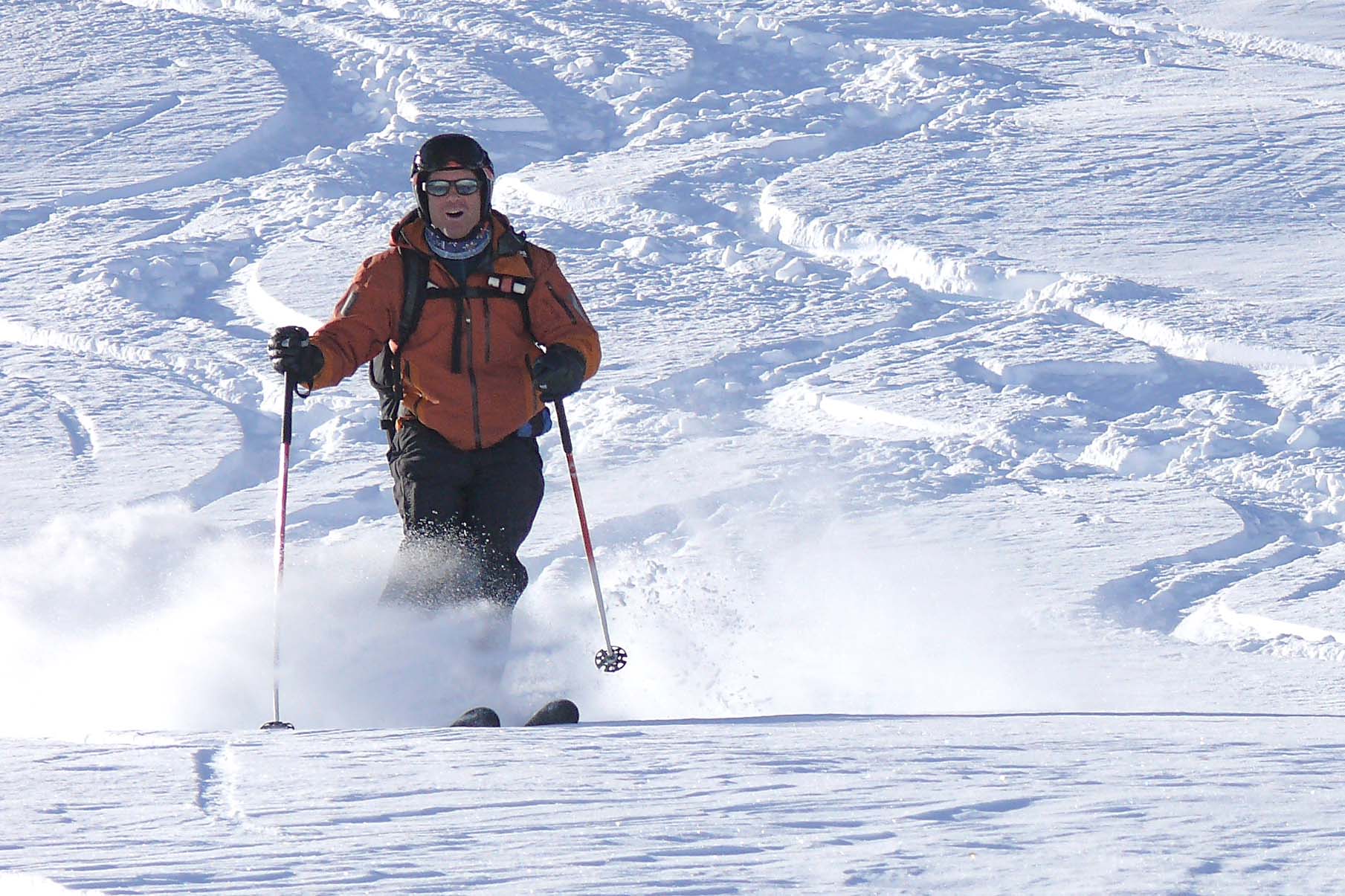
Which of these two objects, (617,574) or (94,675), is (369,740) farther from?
(617,574)

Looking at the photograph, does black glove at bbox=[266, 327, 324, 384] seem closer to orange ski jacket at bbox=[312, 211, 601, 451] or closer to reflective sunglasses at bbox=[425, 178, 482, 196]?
orange ski jacket at bbox=[312, 211, 601, 451]

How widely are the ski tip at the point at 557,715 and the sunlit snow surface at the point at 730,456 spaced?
0.50 meters

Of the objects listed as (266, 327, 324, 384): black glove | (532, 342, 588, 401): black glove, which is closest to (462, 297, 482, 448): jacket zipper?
(532, 342, 588, 401): black glove

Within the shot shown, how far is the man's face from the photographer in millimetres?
4574

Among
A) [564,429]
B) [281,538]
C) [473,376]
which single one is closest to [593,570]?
[564,429]

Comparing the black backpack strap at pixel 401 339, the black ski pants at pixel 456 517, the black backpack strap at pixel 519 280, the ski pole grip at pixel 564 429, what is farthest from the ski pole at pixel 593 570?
the black backpack strap at pixel 401 339

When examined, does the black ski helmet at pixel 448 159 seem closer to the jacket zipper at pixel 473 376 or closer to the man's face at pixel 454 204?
the man's face at pixel 454 204

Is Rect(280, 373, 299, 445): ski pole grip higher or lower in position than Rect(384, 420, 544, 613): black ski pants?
higher

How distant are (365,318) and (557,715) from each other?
1.32m

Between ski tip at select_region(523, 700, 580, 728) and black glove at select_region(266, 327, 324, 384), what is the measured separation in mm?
1135

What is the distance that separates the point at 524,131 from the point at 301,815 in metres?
10.9

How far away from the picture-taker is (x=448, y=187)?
4.57m

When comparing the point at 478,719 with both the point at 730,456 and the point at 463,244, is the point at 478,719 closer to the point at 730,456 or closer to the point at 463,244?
the point at 463,244

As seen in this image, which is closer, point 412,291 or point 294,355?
point 294,355
